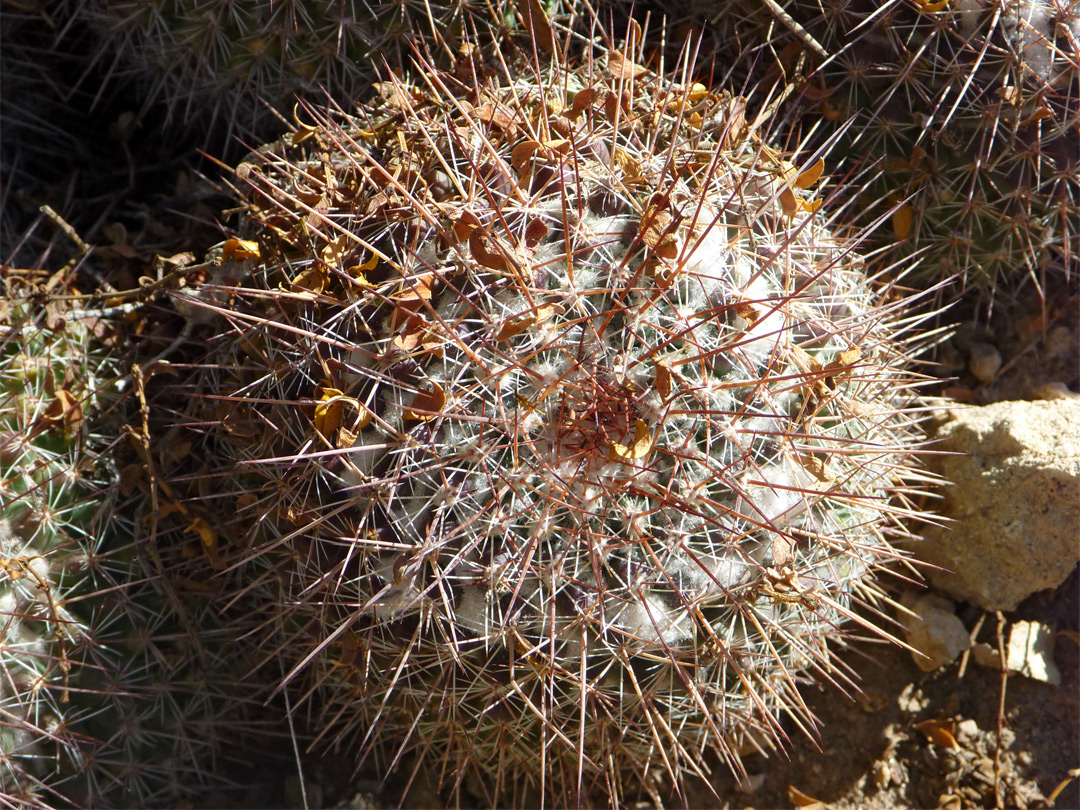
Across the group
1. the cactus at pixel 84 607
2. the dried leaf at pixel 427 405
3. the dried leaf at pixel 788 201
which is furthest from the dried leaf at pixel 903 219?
the cactus at pixel 84 607

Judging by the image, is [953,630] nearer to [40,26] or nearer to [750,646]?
[750,646]

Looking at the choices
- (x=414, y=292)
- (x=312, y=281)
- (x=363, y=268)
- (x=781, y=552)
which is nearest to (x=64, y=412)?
(x=312, y=281)

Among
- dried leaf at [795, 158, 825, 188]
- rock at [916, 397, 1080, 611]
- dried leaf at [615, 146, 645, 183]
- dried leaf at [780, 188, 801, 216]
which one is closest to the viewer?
dried leaf at [615, 146, 645, 183]

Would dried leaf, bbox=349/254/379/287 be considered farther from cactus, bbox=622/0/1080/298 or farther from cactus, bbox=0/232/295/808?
cactus, bbox=622/0/1080/298

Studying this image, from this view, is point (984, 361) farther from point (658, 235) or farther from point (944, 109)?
point (658, 235)

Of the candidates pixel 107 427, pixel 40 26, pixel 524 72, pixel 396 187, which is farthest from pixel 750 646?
pixel 40 26

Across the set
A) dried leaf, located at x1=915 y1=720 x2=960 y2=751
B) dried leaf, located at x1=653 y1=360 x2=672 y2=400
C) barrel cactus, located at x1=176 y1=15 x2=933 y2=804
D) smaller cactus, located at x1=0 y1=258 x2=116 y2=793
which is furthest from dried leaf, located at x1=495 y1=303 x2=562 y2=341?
dried leaf, located at x1=915 y1=720 x2=960 y2=751

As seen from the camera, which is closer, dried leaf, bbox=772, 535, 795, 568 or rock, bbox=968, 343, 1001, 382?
dried leaf, bbox=772, 535, 795, 568
